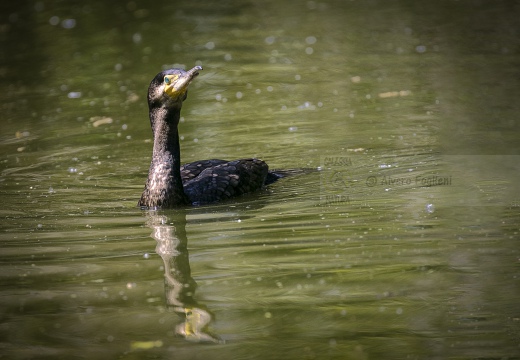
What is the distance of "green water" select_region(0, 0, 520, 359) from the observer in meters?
5.61

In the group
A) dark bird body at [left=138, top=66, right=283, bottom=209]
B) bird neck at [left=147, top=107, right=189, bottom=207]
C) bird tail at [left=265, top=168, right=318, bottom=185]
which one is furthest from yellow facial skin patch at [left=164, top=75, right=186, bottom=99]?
bird tail at [left=265, top=168, right=318, bottom=185]

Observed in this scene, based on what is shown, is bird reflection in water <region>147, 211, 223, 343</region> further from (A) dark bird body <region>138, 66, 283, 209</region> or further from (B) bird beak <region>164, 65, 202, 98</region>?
(B) bird beak <region>164, 65, 202, 98</region>

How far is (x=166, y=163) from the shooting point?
8812 millimetres

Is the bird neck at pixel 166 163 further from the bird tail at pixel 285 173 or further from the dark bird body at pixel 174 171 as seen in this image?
the bird tail at pixel 285 173

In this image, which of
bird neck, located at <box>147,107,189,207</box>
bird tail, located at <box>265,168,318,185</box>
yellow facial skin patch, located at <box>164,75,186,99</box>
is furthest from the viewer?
bird tail, located at <box>265,168,318,185</box>

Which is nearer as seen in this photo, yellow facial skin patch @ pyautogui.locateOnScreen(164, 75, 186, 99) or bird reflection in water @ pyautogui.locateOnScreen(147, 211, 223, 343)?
bird reflection in water @ pyautogui.locateOnScreen(147, 211, 223, 343)

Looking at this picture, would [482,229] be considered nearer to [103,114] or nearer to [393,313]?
[393,313]

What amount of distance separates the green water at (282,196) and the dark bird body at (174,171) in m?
0.19

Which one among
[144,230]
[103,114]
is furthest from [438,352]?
[103,114]

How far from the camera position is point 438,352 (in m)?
5.12

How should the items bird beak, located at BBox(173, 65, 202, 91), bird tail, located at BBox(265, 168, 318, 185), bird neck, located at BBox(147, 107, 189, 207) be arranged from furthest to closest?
bird tail, located at BBox(265, 168, 318, 185) → bird neck, located at BBox(147, 107, 189, 207) → bird beak, located at BBox(173, 65, 202, 91)

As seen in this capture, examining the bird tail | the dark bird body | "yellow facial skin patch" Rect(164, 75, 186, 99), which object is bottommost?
the bird tail

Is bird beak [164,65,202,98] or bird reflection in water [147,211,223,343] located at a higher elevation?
bird beak [164,65,202,98]

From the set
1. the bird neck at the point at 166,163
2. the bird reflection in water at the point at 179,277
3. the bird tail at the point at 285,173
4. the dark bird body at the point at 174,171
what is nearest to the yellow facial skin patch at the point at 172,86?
the dark bird body at the point at 174,171
